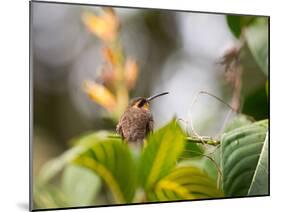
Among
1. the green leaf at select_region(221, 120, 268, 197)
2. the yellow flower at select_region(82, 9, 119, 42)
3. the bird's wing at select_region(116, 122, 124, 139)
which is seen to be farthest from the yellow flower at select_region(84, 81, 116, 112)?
the green leaf at select_region(221, 120, 268, 197)

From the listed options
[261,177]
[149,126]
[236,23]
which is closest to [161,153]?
[149,126]

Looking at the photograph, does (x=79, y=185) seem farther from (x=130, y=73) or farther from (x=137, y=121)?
(x=130, y=73)

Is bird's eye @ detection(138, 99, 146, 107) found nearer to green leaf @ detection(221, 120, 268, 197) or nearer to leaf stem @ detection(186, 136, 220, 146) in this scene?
leaf stem @ detection(186, 136, 220, 146)

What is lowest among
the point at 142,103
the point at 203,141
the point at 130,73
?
the point at 203,141

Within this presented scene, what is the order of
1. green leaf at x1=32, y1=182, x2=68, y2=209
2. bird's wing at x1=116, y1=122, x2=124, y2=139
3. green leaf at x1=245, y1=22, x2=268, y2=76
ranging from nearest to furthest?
Result: 1. green leaf at x1=32, y1=182, x2=68, y2=209
2. bird's wing at x1=116, y1=122, x2=124, y2=139
3. green leaf at x1=245, y1=22, x2=268, y2=76

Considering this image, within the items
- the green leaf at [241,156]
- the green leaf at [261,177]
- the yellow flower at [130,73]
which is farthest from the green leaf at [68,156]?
the green leaf at [261,177]

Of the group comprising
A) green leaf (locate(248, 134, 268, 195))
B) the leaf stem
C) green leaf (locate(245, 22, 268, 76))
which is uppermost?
green leaf (locate(245, 22, 268, 76))
